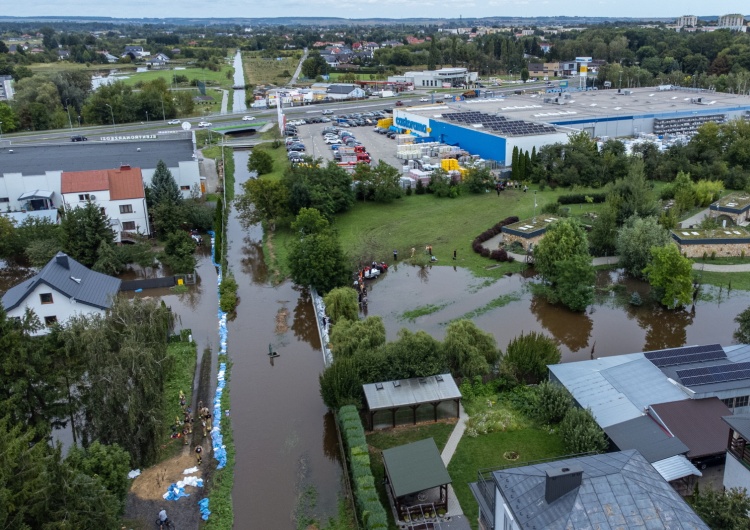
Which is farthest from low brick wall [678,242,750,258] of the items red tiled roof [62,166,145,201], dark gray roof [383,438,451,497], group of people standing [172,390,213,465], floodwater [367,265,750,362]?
red tiled roof [62,166,145,201]

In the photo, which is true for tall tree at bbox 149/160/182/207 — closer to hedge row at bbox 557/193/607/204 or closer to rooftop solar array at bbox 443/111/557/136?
hedge row at bbox 557/193/607/204

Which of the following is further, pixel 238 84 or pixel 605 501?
pixel 238 84

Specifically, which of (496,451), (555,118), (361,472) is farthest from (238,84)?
(361,472)

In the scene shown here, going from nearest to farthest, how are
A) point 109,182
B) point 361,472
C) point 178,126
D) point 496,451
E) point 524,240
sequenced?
point 361,472 < point 496,451 < point 524,240 < point 109,182 < point 178,126

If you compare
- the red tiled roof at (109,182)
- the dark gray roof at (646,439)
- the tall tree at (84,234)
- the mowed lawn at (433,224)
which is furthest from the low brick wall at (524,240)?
the tall tree at (84,234)

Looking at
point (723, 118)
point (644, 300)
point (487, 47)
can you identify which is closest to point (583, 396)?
point (644, 300)

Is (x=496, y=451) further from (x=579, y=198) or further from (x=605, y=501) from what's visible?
(x=579, y=198)
